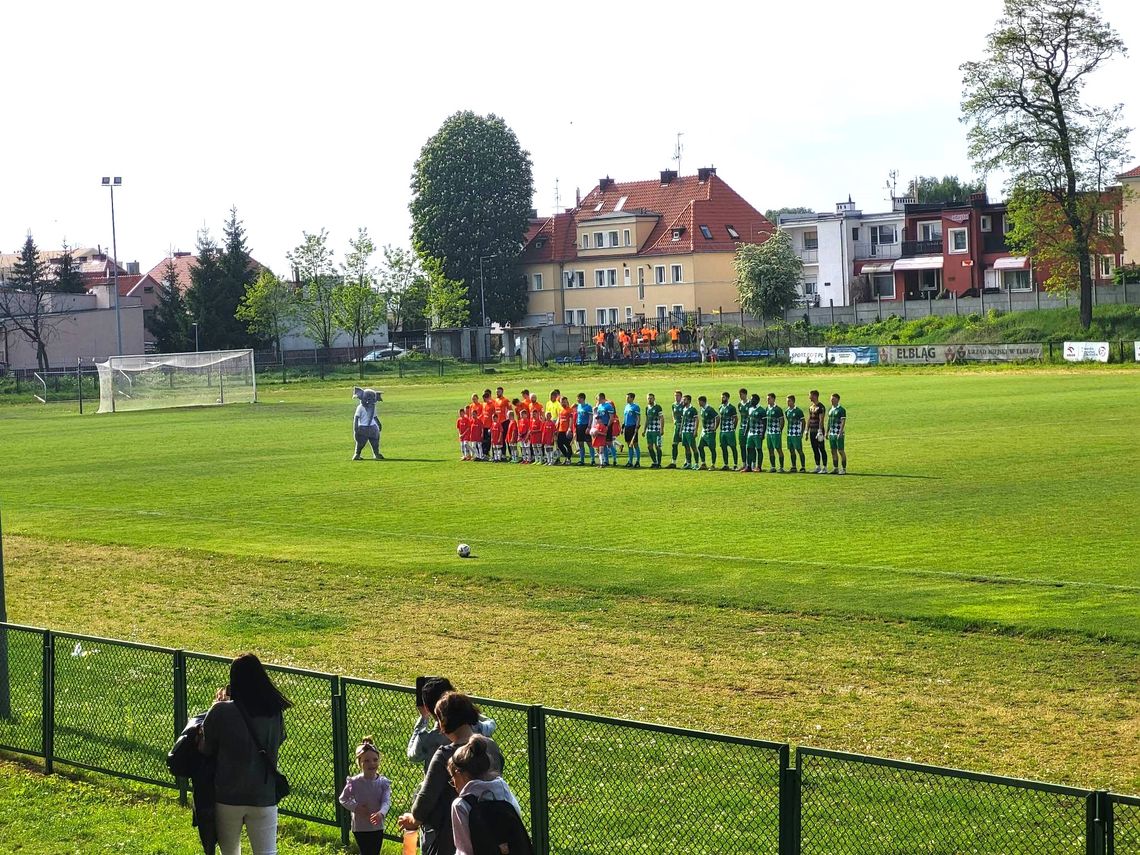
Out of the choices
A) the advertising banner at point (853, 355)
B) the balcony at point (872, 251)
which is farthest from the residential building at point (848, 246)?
the advertising banner at point (853, 355)

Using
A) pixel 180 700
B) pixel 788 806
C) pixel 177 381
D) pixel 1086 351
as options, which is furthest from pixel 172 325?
pixel 788 806

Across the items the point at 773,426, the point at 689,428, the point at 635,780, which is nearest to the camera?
the point at 635,780

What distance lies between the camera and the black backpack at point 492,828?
6719 mm

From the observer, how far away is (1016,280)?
93.0m

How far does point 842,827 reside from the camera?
854 cm

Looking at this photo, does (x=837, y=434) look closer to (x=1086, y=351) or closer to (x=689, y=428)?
(x=689, y=428)

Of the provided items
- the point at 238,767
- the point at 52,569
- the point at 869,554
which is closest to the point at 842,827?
the point at 238,767

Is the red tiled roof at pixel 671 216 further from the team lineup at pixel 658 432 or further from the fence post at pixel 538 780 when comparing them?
the fence post at pixel 538 780

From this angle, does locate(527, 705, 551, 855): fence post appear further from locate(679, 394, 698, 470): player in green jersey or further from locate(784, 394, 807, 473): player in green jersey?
locate(679, 394, 698, 470): player in green jersey

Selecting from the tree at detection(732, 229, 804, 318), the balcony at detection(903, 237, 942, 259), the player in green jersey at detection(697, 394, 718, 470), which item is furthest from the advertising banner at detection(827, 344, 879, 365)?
the player in green jersey at detection(697, 394, 718, 470)

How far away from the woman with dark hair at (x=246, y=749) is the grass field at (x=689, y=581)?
67.5 inches

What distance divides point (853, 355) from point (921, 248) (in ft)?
78.9

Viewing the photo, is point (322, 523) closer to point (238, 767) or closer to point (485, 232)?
point (238, 767)

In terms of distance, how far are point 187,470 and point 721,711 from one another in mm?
26403
